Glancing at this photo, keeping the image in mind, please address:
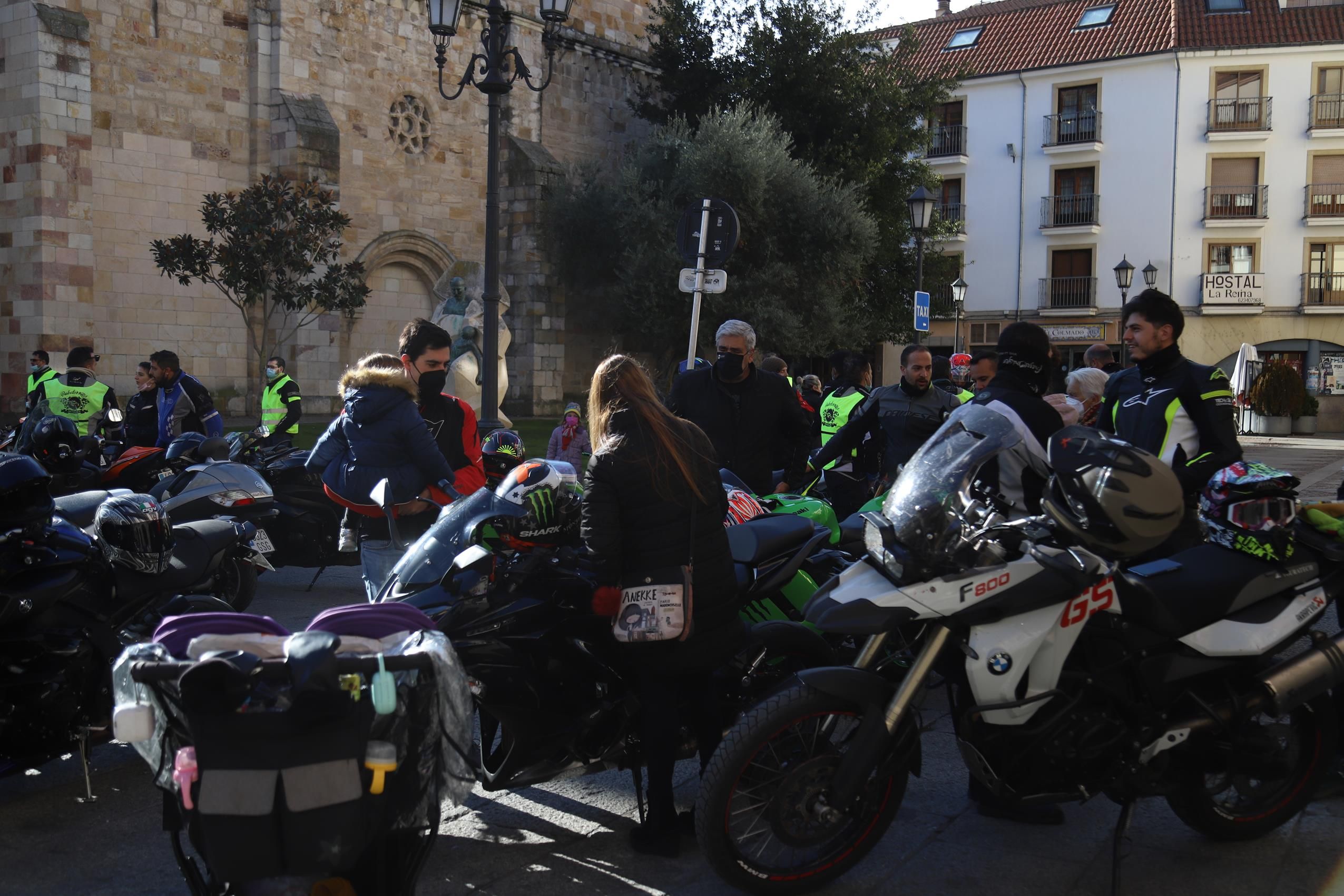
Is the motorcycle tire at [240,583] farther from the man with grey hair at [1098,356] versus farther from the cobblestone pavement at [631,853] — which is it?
the man with grey hair at [1098,356]

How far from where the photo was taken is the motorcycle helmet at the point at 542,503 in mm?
3658

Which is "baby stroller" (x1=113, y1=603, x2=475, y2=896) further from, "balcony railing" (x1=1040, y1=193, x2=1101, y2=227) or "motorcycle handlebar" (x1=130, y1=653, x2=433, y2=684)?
"balcony railing" (x1=1040, y1=193, x2=1101, y2=227)

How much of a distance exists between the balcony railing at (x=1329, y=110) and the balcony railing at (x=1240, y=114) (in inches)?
52.2

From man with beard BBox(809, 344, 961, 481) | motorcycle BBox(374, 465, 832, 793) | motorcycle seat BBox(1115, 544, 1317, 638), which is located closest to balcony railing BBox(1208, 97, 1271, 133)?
man with beard BBox(809, 344, 961, 481)

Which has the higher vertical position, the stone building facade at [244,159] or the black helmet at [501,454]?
the stone building facade at [244,159]

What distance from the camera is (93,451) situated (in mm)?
7902

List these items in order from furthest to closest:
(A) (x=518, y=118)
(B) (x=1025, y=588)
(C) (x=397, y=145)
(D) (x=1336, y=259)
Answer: (D) (x=1336, y=259) → (A) (x=518, y=118) → (C) (x=397, y=145) → (B) (x=1025, y=588)

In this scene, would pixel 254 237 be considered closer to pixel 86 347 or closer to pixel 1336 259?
pixel 86 347

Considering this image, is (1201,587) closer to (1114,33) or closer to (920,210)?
(920,210)

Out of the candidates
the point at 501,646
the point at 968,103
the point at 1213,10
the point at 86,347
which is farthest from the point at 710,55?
the point at 501,646

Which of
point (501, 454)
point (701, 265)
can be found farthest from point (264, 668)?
point (701, 265)

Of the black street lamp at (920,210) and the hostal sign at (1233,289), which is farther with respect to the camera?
the hostal sign at (1233,289)

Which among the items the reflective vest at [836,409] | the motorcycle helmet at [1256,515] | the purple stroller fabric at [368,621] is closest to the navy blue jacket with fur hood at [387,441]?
the purple stroller fabric at [368,621]

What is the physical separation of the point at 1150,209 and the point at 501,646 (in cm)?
3829
